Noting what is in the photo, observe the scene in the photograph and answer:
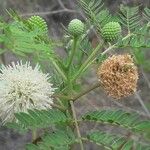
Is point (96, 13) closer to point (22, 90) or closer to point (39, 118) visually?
point (22, 90)

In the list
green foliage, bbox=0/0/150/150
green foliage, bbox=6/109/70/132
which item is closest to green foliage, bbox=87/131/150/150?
green foliage, bbox=0/0/150/150

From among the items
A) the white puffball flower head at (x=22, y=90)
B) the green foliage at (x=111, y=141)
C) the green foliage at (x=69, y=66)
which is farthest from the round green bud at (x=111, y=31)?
the green foliage at (x=111, y=141)

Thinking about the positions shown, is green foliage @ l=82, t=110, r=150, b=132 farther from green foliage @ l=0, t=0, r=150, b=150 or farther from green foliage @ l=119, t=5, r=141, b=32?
green foliage @ l=119, t=5, r=141, b=32

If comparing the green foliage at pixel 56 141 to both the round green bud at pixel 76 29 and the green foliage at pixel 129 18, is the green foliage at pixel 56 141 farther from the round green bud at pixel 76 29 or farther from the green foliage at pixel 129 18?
the green foliage at pixel 129 18

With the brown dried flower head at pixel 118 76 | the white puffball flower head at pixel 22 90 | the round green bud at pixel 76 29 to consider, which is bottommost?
the brown dried flower head at pixel 118 76

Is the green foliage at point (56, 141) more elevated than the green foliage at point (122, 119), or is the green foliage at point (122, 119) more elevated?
the green foliage at point (56, 141)

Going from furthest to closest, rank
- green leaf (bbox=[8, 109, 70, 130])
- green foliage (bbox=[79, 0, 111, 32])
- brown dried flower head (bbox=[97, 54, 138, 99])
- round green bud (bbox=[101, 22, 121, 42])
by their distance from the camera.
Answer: green foliage (bbox=[79, 0, 111, 32]), round green bud (bbox=[101, 22, 121, 42]), brown dried flower head (bbox=[97, 54, 138, 99]), green leaf (bbox=[8, 109, 70, 130])
